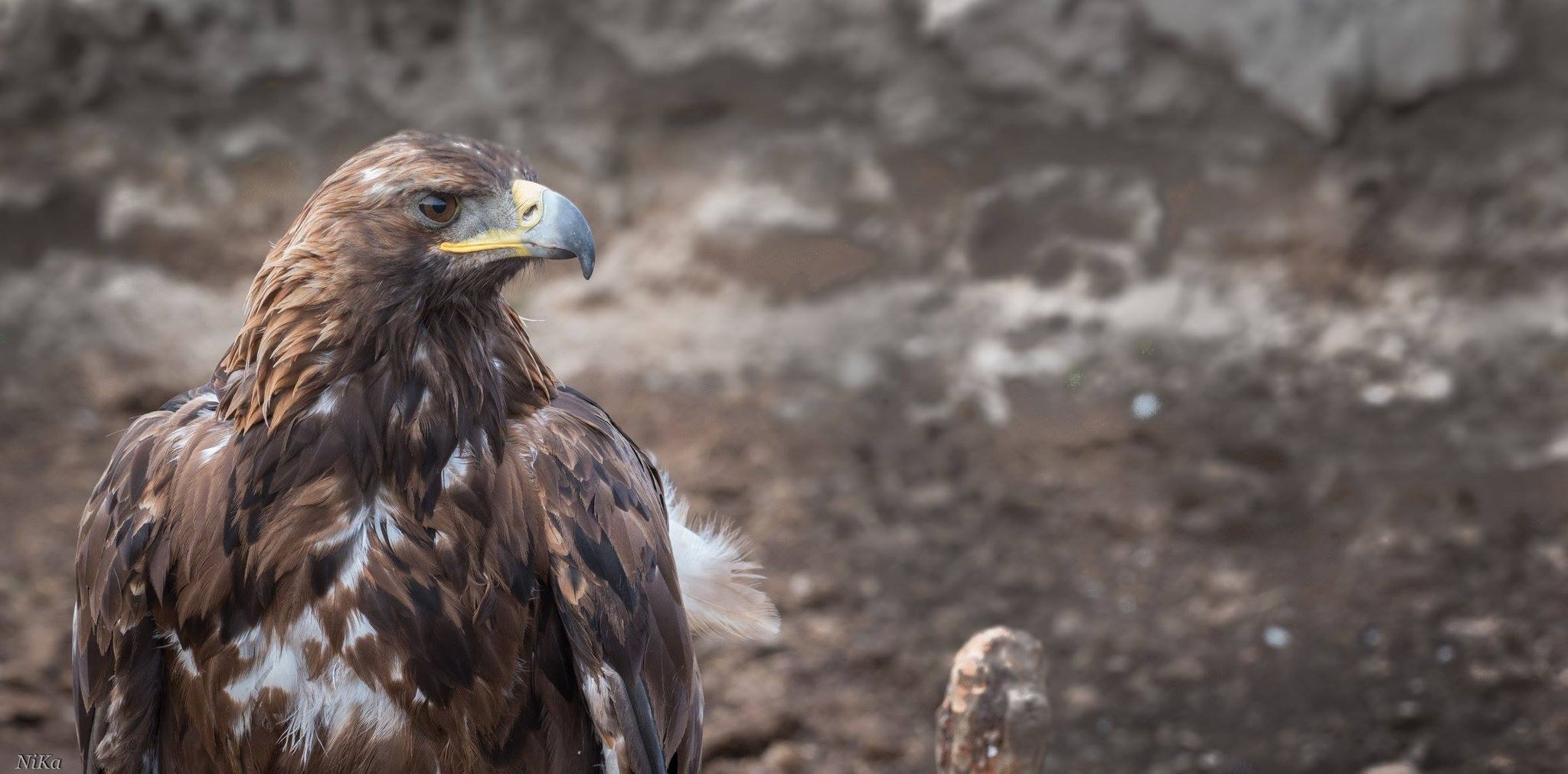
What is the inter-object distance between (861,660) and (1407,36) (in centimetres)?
282

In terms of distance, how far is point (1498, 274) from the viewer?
5074 millimetres

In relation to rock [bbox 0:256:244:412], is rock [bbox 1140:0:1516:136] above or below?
above

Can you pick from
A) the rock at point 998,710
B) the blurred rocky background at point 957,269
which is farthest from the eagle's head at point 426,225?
the blurred rocky background at point 957,269

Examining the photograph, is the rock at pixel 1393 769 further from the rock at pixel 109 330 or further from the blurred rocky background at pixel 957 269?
the rock at pixel 109 330

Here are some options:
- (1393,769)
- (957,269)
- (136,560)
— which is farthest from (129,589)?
(957,269)

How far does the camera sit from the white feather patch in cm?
304

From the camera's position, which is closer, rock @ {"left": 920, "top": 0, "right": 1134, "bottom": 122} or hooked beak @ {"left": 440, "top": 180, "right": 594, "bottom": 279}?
hooked beak @ {"left": 440, "top": 180, "right": 594, "bottom": 279}

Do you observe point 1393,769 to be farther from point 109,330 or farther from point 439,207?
point 109,330

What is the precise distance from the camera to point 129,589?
2449 millimetres

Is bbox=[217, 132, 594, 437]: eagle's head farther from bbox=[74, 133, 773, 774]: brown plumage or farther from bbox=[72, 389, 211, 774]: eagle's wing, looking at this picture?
bbox=[72, 389, 211, 774]: eagle's wing

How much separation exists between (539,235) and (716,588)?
102cm

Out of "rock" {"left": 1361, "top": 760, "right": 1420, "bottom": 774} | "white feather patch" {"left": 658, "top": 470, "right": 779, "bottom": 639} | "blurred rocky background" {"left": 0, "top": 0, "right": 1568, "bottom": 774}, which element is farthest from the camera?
"blurred rocky background" {"left": 0, "top": 0, "right": 1568, "bottom": 774}

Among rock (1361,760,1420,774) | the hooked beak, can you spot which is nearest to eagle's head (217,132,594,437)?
the hooked beak

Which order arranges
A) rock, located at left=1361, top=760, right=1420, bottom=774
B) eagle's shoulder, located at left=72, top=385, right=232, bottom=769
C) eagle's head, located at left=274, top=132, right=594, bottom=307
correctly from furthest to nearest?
rock, located at left=1361, top=760, right=1420, bottom=774
eagle's shoulder, located at left=72, top=385, right=232, bottom=769
eagle's head, located at left=274, top=132, right=594, bottom=307
